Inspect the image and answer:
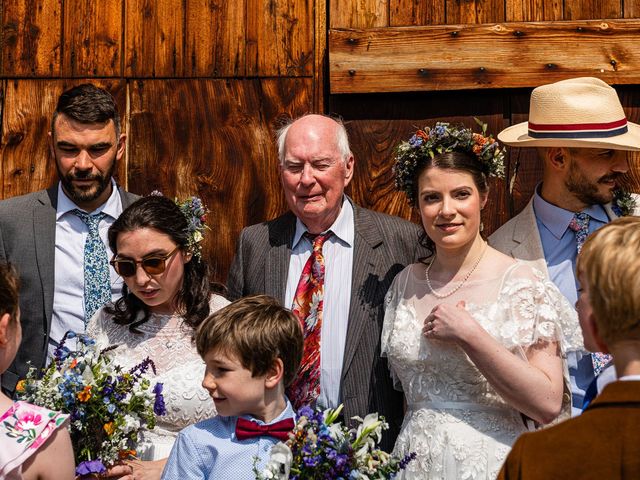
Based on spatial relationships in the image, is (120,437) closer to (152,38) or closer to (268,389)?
(268,389)

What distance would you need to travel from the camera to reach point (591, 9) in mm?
5035

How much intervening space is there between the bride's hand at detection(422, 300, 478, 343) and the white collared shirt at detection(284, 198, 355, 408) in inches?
24.5

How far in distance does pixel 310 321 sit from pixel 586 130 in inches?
55.2

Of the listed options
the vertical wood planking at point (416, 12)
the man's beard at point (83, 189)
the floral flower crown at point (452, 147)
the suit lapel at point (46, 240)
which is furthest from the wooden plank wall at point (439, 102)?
the suit lapel at point (46, 240)

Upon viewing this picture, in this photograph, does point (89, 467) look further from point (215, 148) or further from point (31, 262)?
point (215, 148)

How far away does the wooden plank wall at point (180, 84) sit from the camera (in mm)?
5328

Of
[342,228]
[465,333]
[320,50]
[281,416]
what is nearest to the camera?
[281,416]

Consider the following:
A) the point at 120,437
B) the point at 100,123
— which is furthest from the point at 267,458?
the point at 100,123

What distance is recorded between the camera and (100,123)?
16.2 ft

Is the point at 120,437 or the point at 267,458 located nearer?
the point at 267,458

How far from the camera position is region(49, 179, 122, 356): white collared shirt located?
475 cm

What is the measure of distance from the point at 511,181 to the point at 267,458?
87.6 inches

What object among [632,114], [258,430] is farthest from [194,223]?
[632,114]

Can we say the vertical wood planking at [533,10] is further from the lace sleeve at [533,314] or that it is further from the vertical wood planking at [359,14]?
the lace sleeve at [533,314]
